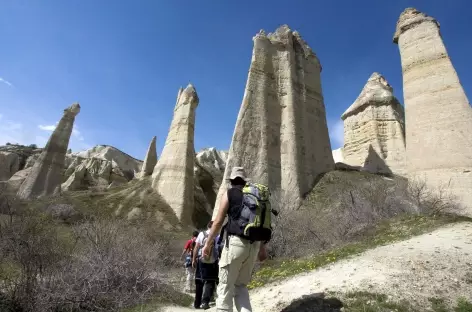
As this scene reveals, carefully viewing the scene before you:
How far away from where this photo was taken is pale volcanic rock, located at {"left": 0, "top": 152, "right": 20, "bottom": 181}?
115 ft

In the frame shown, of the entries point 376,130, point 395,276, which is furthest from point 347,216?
point 376,130

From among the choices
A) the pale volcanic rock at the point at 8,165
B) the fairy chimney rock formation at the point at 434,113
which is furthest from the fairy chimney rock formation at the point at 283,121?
the pale volcanic rock at the point at 8,165

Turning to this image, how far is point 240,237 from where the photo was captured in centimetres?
327

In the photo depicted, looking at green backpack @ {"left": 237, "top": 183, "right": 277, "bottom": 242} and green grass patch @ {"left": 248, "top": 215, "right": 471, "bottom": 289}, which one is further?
green grass patch @ {"left": 248, "top": 215, "right": 471, "bottom": 289}

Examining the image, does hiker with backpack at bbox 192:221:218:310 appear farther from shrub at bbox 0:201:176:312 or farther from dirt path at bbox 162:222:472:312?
shrub at bbox 0:201:176:312

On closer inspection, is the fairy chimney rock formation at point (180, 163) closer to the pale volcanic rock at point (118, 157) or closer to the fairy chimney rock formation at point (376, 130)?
the fairy chimney rock formation at point (376, 130)

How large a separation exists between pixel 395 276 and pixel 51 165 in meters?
26.2

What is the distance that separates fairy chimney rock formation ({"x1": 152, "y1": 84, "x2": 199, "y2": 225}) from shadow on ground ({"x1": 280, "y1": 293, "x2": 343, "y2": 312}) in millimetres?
15549

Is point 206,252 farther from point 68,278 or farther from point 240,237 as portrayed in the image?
point 68,278

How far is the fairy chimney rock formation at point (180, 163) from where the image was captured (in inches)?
789

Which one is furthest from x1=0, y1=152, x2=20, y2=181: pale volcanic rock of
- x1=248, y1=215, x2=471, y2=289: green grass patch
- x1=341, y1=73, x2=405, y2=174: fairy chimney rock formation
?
x1=248, y1=215, x2=471, y2=289: green grass patch

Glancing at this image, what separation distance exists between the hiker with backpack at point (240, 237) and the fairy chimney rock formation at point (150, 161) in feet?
84.7

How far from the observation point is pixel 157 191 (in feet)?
69.5

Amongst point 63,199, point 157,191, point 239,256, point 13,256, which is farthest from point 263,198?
point 63,199
